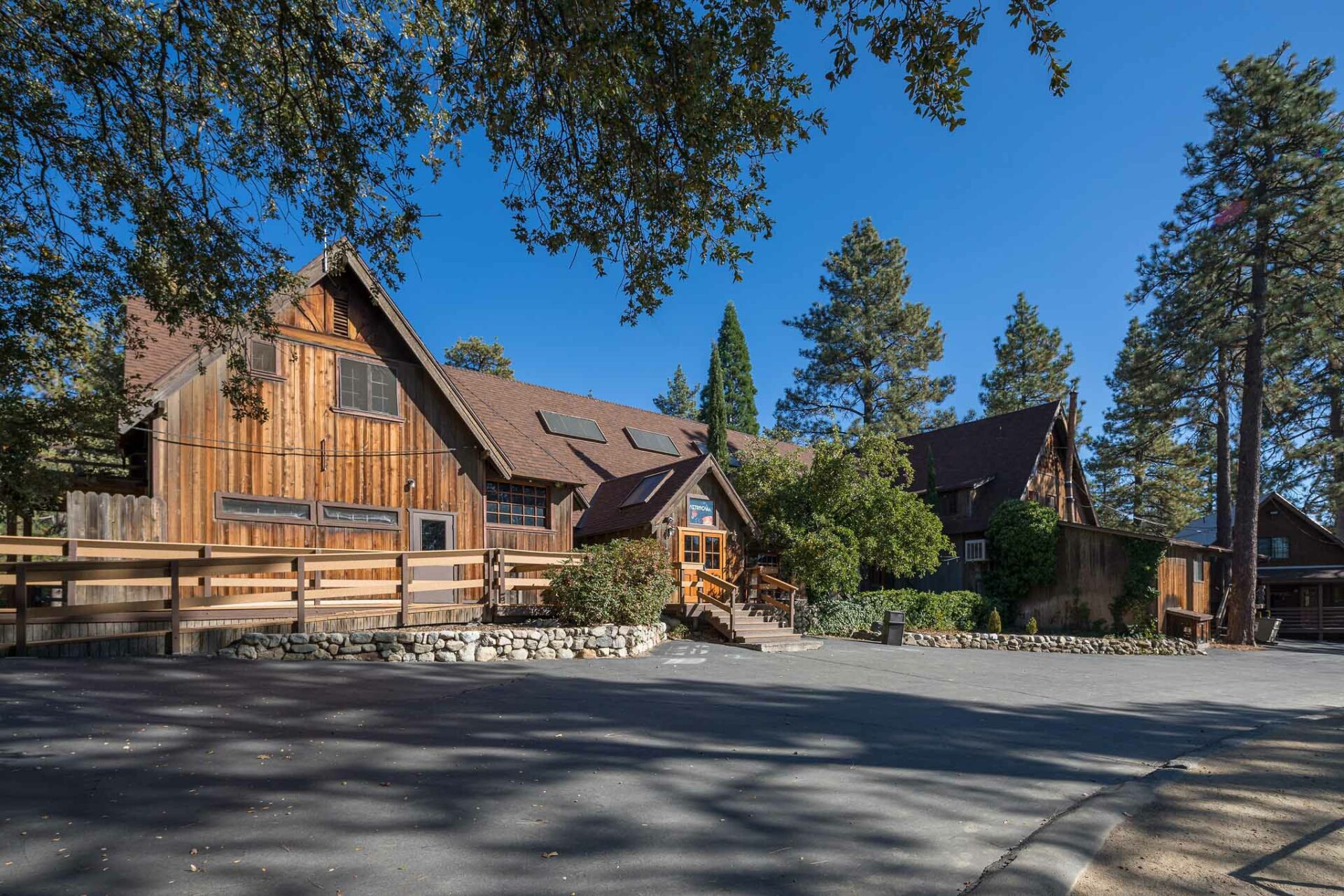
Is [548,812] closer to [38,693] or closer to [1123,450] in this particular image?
[38,693]

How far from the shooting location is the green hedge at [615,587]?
1520cm

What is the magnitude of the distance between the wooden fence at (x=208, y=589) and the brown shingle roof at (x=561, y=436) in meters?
4.79

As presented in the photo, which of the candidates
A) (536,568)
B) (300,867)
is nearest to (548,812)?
(300,867)

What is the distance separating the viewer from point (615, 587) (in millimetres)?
15609

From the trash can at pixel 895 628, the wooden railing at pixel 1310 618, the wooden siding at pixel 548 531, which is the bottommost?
the wooden railing at pixel 1310 618

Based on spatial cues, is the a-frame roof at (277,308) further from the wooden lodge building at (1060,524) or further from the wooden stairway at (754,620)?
the wooden lodge building at (1060,524)

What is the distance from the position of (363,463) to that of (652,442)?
13.5 meters

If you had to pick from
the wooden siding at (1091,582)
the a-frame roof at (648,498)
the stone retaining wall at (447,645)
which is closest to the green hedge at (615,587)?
the stone retaining wall at (447,645)

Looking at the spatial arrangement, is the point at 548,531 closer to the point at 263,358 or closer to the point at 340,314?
the point at 340,314

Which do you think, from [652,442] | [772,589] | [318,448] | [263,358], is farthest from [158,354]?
[652,442]

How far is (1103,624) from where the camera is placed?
A: 26.4m

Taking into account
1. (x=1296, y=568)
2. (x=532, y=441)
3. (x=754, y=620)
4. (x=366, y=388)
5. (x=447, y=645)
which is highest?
(x=366, y=388)

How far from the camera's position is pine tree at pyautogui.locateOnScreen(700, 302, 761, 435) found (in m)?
44.0

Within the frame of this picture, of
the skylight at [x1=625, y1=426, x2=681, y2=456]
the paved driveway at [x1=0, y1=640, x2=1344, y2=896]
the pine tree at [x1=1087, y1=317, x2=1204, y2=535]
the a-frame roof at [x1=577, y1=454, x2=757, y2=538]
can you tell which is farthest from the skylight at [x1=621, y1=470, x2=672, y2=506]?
the pine tree at [x1=1087, y1=317, x2=1204, y2=535]
